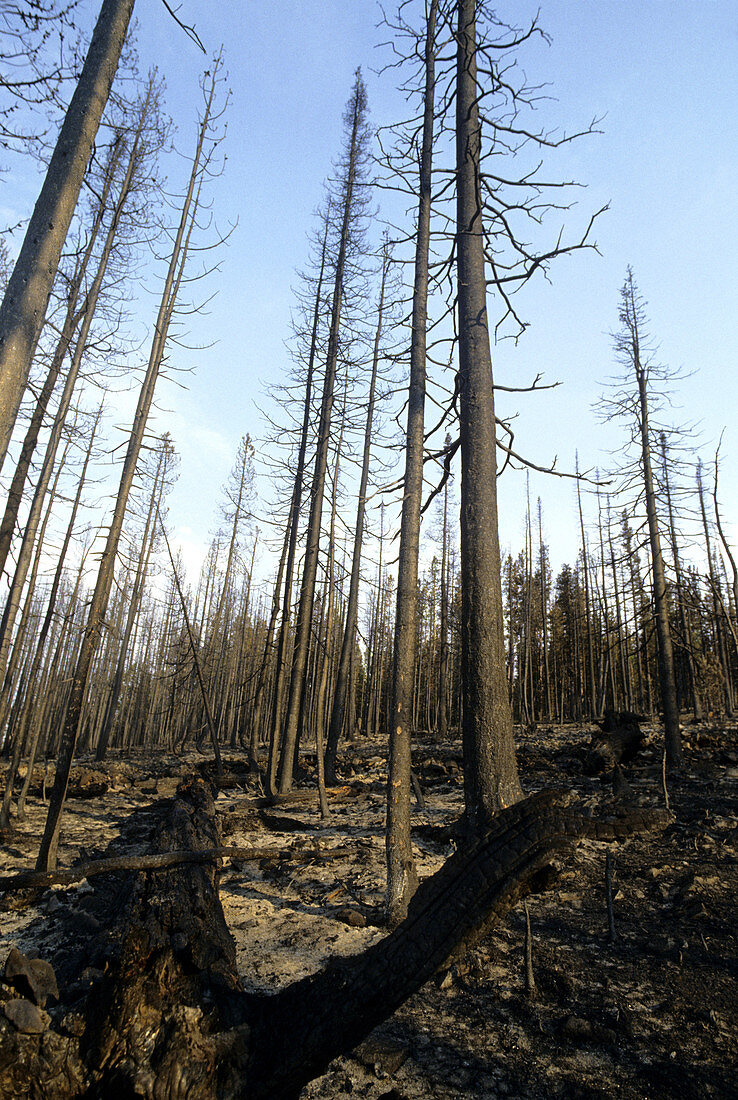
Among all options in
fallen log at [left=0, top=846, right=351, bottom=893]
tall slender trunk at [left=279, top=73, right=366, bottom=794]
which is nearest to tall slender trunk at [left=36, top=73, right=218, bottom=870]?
fallen log at [left=0, top=846, right=351, bottom=893]

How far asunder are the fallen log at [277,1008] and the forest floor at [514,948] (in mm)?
231

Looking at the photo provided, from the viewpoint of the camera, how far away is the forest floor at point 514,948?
2.76 m

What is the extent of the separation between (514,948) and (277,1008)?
275cm

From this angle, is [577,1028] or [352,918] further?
[352,918]

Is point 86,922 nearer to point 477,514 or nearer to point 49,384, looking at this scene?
point 477,514

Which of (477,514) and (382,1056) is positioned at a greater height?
(477,514)

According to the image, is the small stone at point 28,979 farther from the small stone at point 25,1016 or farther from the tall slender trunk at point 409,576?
the tall slender trunk at point 409,576

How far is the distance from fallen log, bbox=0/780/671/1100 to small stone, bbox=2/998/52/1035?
25 mm

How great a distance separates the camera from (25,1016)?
7.30ft

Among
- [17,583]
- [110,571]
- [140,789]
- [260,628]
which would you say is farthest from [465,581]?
[260,628]

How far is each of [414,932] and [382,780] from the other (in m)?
11.1

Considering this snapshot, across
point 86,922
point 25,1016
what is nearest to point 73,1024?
point 25,1016

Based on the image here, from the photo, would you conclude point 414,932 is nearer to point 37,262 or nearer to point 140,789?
point 37,262

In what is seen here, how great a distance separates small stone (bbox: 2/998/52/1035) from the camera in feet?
7.23
